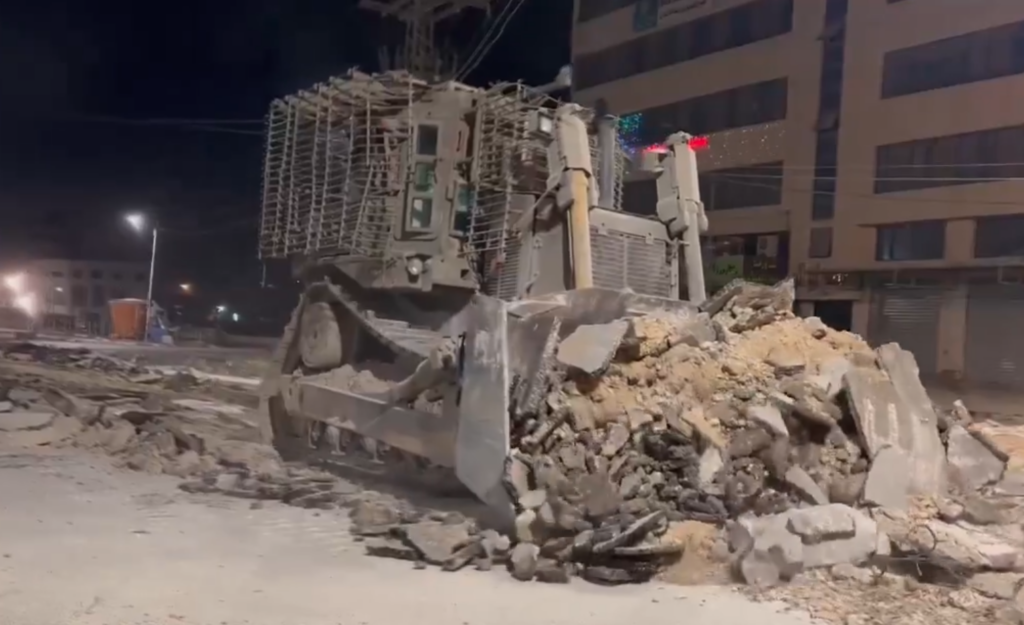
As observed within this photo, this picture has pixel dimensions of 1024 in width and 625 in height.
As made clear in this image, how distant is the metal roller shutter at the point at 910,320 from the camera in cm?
2284

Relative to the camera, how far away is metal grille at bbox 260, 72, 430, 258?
8.08 m

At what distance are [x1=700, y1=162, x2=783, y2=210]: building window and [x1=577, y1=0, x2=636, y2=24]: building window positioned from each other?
717 cm

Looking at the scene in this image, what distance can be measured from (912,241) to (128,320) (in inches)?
847

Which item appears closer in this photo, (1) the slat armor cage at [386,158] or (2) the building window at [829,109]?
(1) the slat armor cage at [386,158]

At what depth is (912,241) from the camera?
23203 millimetres

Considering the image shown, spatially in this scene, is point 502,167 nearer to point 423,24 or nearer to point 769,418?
point 769,418

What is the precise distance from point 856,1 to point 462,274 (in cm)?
2062

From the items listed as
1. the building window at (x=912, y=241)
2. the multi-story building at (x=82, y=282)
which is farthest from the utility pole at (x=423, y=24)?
the multi-story building at (x=82, y=282)

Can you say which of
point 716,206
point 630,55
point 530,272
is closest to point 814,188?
point 716,206

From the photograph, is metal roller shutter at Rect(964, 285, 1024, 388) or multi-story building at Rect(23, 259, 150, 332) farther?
multi-story building at Rect(23, 259, 150, 332)

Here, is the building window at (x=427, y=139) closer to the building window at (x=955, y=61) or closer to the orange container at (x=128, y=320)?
the building window at (x=955, y=61)

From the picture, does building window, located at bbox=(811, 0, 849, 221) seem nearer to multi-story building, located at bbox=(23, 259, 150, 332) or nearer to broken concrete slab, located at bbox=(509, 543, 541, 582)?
broken concrete slab, located at bbox=(509, 543, 541, 582)

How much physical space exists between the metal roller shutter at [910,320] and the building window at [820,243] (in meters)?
1.72

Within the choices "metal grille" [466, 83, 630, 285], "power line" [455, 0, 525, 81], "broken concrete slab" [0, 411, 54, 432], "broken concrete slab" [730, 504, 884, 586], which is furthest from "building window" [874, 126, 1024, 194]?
"broken concrete slab" [0, 411, 54, 432]
